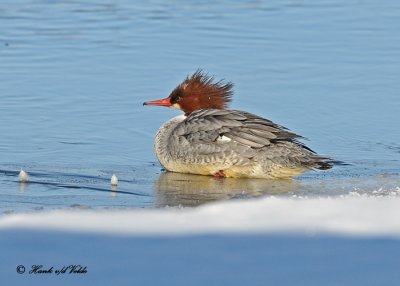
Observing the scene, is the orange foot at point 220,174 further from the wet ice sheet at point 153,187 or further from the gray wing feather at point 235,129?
the gray wing feather at point 235,129

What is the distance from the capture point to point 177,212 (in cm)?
653

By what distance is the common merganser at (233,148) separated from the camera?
8.68m

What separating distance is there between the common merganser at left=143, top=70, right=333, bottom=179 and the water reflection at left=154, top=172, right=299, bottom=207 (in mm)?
82

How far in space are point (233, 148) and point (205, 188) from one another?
0.59 metres

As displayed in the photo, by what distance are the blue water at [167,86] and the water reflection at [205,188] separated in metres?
0.02

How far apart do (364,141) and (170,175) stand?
1.88 metres

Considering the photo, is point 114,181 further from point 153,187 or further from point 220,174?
point 220,174

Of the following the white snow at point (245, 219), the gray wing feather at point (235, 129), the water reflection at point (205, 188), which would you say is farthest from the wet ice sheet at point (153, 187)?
the white snow at point (245, 219)

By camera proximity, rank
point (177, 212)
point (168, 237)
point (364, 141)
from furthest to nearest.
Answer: point (364, 141) < point (177, 212) < point (168, 237)

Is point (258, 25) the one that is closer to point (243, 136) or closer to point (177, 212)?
point (243, 136)

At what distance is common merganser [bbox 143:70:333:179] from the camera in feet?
28.5

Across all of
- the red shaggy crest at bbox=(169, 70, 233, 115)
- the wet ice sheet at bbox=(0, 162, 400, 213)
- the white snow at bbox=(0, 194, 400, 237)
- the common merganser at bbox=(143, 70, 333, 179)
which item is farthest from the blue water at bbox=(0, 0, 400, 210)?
the white snow at bbox=(0, 194, 400, 237)

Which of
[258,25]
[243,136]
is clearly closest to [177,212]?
[243,136]

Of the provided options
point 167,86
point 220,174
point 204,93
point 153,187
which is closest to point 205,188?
point 153,187
